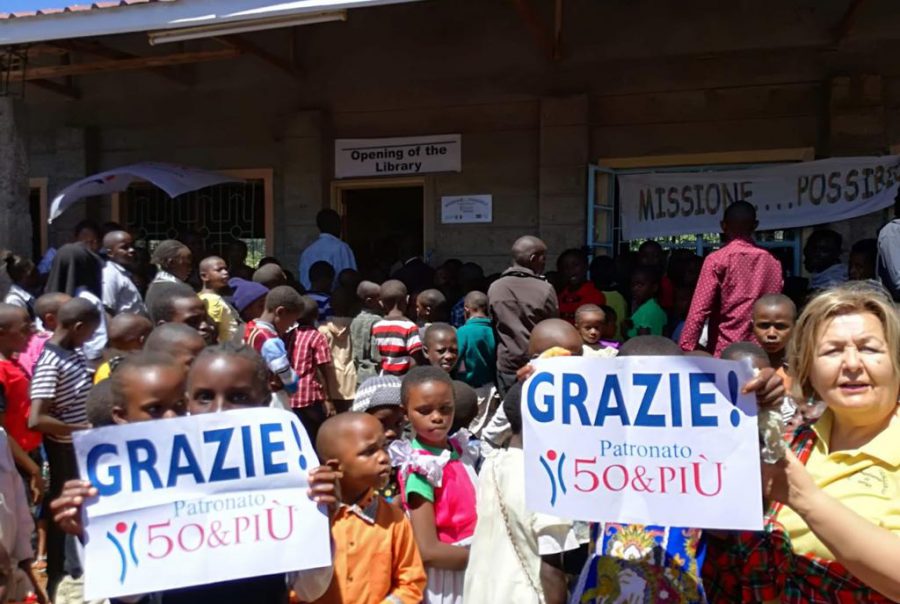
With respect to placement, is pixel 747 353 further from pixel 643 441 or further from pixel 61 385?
pixel 61 385

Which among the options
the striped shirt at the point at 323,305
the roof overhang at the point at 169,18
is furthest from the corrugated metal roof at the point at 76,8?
the striped shirt at the point at 323,305

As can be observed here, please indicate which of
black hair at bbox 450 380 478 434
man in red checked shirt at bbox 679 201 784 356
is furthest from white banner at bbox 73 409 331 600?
man in red checked shirt at bbox 679 201 784 356

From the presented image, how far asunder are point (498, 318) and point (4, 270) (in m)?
3.75

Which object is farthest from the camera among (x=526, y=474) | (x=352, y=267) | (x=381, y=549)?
(x=352, y=267)

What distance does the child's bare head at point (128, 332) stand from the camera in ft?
13.7

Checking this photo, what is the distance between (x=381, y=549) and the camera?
8.04 feet

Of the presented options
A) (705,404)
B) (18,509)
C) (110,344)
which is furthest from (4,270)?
(705,404)

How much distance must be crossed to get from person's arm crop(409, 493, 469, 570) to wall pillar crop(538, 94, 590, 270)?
5.53m

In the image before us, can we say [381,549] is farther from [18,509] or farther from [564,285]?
[564,285]

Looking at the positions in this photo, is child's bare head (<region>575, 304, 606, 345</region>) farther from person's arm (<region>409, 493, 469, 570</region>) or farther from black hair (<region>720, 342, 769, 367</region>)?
person's arm (<region>409, 493, 469, 570</region>)

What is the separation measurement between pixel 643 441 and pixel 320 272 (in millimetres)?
4891

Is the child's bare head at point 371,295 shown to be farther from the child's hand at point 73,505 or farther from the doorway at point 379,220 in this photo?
the child's hand at point 73,505

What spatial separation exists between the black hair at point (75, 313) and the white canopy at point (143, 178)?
3915 mm

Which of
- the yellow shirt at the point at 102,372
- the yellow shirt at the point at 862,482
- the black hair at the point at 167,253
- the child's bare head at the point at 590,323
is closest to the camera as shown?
the yellow shirt at the point at 862,482
